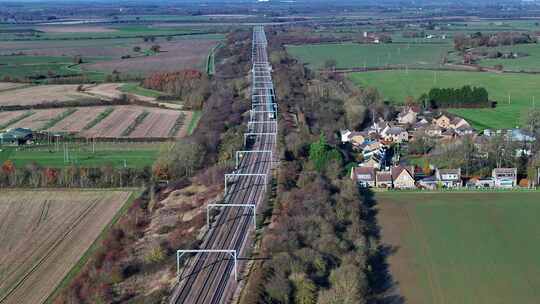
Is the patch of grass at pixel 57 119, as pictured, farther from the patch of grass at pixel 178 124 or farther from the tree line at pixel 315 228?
the tree line at pixel 315 228

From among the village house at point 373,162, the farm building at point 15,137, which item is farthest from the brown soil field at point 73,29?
the village house at point 373,162

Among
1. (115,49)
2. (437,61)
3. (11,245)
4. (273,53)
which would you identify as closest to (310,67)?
(273,53)

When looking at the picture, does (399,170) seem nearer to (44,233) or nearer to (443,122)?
(443,122)

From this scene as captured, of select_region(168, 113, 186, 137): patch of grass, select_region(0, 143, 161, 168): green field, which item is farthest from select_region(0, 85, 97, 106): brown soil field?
select_region(0, 143, 161, 168): green field

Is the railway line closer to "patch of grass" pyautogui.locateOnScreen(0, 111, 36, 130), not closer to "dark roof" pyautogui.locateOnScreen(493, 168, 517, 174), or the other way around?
"dark roof" pyautogui.locateOnScreen(493, 168, 517, 174)

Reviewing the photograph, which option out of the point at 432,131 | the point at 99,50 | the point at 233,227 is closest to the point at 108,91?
the point at 432,131
